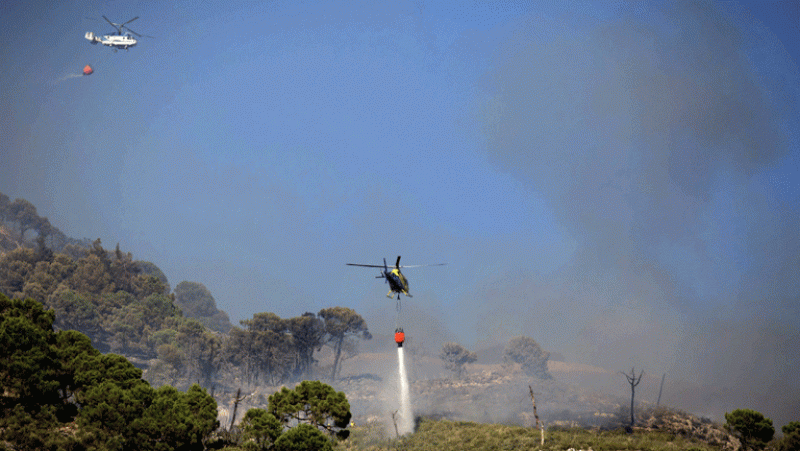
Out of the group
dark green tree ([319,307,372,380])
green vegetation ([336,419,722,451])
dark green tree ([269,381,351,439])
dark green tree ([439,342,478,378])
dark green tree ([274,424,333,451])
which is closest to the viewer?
dark green tree ([274,424,333,451])

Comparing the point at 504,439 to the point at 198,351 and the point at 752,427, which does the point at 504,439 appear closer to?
the point at 752,427

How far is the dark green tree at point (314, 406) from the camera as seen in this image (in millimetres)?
64938

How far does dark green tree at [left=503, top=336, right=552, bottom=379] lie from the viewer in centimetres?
17238

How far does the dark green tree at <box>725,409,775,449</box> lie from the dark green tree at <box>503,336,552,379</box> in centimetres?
10830

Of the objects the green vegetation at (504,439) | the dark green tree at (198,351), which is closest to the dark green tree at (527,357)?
the green vegetation at (504,439)

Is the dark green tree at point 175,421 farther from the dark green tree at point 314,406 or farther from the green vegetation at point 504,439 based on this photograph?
the green vegetation at point 504,439

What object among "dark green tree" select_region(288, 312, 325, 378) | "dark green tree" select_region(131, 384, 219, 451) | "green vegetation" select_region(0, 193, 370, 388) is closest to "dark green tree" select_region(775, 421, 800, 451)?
"dark green tree" select_region(131, 384, 219, 451)

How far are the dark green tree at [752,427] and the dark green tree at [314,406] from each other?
136 feet

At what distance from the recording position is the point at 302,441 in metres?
53.4

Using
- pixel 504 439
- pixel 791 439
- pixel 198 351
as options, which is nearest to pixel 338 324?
pixel 198 351

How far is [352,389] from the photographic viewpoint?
160875 mm

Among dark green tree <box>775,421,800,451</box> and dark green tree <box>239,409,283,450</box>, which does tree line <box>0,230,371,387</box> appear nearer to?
dark green tree <box>239,409,283,450</box>

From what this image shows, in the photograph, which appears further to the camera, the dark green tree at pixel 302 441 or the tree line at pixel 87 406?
the dark green tree at pixel 302 441

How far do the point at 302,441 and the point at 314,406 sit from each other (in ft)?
38.7
